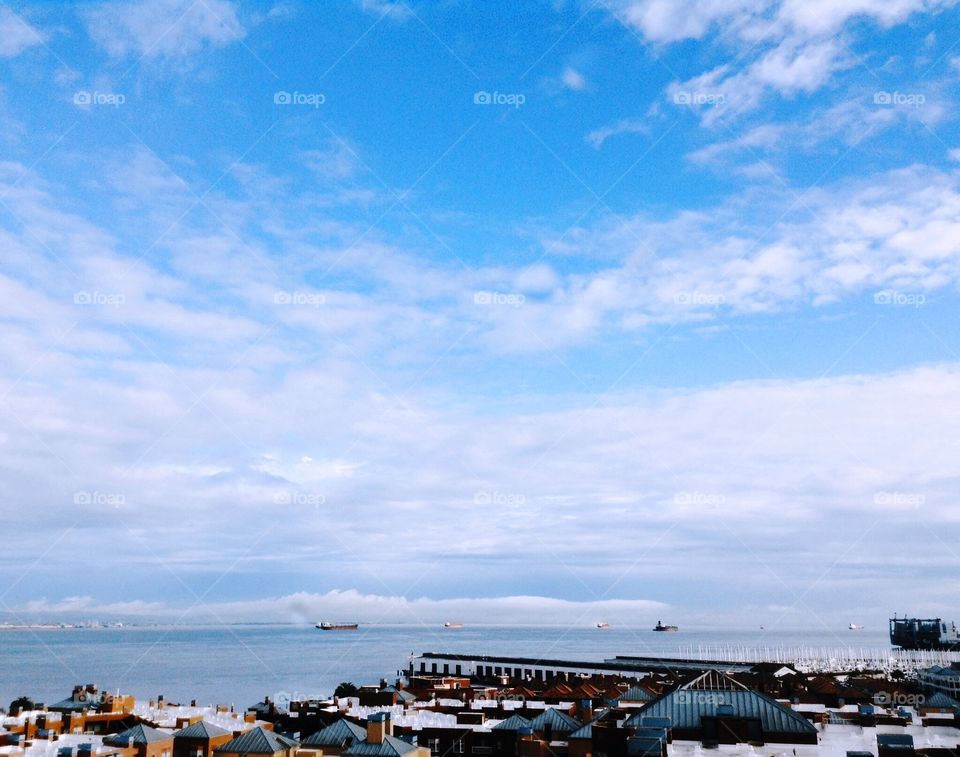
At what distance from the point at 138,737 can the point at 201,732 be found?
3.51 meters

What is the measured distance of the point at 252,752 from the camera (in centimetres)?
4169

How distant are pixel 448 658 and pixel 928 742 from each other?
161m

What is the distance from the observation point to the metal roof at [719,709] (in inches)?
1399

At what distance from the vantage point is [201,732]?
4731cm

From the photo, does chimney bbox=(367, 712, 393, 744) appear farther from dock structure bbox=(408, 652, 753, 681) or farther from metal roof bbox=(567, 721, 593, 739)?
dock structure bbox=(408, 652, 753, 681)

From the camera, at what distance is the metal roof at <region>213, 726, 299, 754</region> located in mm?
41906

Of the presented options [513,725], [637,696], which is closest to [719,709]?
[513,725]

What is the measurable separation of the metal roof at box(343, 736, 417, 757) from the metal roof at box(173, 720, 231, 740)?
11318mm

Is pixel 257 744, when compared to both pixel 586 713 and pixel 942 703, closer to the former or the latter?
pixel 586 713

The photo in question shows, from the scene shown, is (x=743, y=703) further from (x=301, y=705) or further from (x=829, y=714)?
(x=301, y=705)

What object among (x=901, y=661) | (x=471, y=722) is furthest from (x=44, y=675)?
(x=901, y=661)

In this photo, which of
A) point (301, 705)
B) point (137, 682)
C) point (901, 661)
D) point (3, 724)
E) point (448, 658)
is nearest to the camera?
point (3, 724)

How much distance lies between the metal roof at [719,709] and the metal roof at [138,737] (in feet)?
86.9

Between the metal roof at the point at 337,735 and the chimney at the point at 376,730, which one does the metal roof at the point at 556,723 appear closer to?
the chimney at the point at 376,730
